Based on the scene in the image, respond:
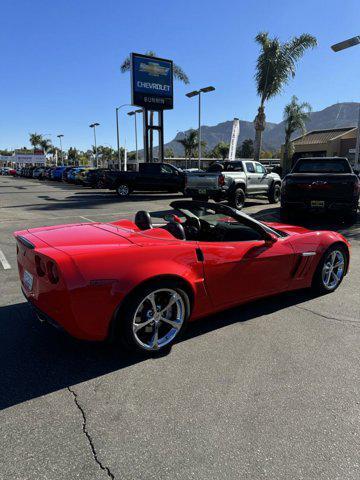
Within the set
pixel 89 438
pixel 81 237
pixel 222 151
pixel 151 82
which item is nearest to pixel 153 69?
pixel 151 82

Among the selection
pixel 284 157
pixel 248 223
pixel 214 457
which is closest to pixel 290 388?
pixel 214 457

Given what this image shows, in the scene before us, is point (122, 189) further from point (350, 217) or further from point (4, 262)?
point (4, 262)

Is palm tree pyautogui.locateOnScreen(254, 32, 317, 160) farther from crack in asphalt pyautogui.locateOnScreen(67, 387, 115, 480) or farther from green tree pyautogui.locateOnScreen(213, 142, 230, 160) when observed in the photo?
green tree pyautogui.locateOnScreen(213, 142, 230, 160)

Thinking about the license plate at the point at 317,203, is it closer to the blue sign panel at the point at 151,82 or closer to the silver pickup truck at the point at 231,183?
the silver pickup truck at the point at 231,183

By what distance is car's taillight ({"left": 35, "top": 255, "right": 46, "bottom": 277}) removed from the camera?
2922 millimetres

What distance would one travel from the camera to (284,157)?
147ft

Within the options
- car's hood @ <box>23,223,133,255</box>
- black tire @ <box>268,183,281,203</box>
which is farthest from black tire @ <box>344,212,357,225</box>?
car's hood @ <box>23,223,133,255</box>

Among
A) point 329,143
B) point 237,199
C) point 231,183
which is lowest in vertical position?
point 237,199

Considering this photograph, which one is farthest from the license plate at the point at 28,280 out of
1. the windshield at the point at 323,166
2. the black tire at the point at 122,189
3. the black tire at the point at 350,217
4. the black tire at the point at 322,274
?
the black tire at the point at 122,189

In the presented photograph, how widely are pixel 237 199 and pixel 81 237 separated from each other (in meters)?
11.0

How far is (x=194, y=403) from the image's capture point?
2.62 m

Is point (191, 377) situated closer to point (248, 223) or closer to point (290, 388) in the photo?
point (290, 388)

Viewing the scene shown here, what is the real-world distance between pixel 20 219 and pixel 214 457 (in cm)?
1050

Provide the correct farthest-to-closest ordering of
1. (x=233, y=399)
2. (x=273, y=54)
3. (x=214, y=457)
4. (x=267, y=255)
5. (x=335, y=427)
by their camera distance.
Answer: (x=273, y=54), (x=267, y=255), (x=233, y=399), (x=335, y=427), (x=214, y=457)
